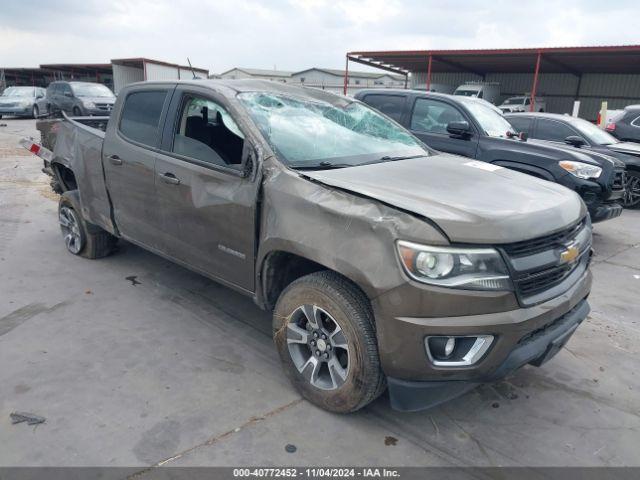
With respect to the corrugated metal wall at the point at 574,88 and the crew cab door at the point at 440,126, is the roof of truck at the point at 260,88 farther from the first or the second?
the corrugated metal wall at the point at 574,88

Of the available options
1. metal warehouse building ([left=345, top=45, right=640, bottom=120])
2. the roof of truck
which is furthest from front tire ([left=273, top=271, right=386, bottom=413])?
metal warehouse building ([left=345, top=45, right=640, bottom=120])

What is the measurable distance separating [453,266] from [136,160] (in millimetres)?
2775

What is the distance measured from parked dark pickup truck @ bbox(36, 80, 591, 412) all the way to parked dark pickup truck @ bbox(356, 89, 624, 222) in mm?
3005

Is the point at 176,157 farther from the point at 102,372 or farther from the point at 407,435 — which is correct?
the point at 407,435

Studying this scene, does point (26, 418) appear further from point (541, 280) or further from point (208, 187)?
point (541, 280)

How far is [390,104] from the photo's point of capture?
7.49 m

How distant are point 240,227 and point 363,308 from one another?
1044 millimetres

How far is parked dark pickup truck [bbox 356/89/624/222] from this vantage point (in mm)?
6168

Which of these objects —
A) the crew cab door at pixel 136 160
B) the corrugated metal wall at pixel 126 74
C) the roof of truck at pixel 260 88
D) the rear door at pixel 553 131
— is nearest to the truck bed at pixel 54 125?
the crew cab door at pixel 136 160

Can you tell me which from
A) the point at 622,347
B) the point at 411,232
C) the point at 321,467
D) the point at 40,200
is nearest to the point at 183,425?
the point at 321,467

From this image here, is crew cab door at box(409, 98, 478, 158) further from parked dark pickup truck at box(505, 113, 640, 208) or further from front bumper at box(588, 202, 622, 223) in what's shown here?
parked dark pickup truck at box(505, 113, 640, 208)

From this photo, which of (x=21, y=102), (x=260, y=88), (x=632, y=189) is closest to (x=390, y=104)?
(x=260, y=88)

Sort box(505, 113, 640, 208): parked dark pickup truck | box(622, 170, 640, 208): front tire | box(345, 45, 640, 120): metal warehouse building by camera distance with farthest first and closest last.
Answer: box(345, 45, 640, 120): metal warehouse building
box(622, 170, 640, 208): front tire
box(505, 113, 640, 208): parked dark pickup truck

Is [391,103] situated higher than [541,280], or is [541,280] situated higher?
[391,103]
